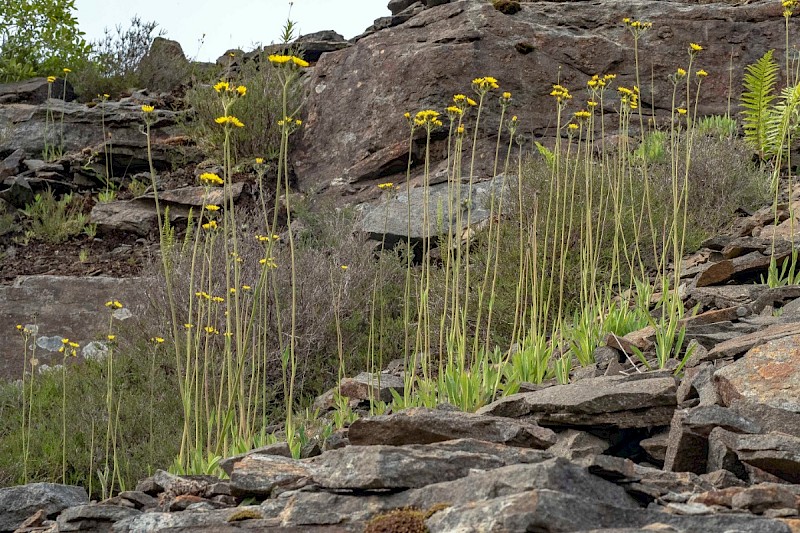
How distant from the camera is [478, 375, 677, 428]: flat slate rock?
A: 3186mm

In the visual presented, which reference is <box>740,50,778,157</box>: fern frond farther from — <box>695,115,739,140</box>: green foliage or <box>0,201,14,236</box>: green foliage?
<box>0,201,14,236</box>: green foliage

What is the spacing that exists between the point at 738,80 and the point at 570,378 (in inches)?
266

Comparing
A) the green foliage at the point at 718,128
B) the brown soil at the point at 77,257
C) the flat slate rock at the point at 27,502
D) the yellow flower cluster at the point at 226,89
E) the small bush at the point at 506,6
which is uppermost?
the small bush at the point at 506,6

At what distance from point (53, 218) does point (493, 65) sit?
4.74 m

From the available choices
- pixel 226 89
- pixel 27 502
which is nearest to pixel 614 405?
pixel 226 89

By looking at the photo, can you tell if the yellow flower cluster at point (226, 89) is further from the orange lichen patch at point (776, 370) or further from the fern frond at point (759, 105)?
the fern frond at point (759, 105)

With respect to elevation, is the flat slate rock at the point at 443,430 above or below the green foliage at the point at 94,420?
above

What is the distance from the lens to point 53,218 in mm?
9781

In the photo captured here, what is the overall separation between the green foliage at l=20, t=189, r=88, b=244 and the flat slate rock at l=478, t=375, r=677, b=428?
7.49 m

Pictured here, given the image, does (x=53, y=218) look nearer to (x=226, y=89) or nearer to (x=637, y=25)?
(x=637, y=25)

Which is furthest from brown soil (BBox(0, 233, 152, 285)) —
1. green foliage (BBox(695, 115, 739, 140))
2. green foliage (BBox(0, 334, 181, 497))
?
green foliage (BBox(695, 115, 739, 140))

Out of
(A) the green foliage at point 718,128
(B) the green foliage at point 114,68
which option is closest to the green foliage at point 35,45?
(B) the green foliage at point 114,68

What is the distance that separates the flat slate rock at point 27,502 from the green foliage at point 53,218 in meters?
6.49

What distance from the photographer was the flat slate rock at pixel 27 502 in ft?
11.6
